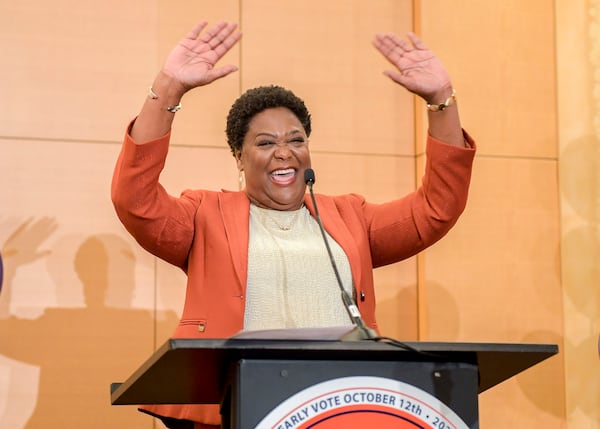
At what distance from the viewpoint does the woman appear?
98.8 inches

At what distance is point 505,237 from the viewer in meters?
4.46

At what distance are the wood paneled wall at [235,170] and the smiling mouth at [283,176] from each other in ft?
4.78

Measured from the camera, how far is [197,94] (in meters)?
4.32

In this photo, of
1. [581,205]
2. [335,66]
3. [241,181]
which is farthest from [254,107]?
[581,205]

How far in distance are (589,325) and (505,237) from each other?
54 cm

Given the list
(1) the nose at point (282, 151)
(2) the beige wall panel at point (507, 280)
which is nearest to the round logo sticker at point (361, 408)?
(1) the nose at point (282, 151)

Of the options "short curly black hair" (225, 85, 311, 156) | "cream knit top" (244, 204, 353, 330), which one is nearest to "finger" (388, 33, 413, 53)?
"short curly black hair" (225, 85, 311, 156)

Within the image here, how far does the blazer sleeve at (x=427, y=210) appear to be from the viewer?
2.72 meters

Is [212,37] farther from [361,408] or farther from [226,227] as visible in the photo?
[361,408]

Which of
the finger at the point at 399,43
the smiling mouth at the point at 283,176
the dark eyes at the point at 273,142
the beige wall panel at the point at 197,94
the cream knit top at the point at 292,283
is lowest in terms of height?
the cream knit top at the point at 292,283

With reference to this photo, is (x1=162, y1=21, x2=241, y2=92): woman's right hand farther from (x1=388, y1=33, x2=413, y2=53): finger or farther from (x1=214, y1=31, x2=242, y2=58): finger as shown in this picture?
(x1=388, y1=33, x2=413, y2=53): finger

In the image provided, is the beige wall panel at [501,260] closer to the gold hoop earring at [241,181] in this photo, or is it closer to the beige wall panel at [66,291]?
the gold hoop earring at [241,181]

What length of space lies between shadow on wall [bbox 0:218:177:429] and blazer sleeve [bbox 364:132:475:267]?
1.51 meters

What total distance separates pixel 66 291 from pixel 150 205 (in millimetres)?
1617
